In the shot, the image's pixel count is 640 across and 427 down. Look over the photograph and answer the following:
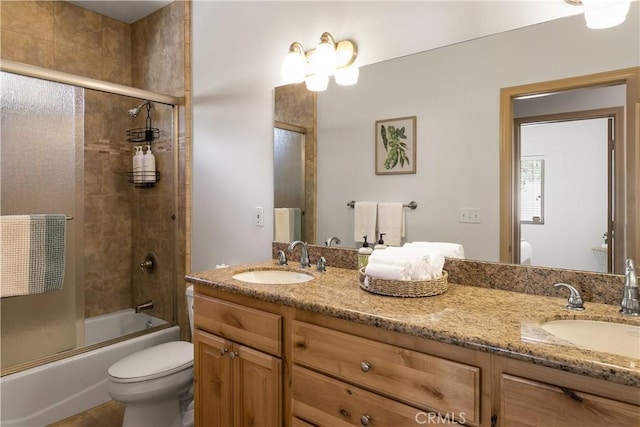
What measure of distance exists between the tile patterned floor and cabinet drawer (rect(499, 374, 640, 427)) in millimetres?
2053

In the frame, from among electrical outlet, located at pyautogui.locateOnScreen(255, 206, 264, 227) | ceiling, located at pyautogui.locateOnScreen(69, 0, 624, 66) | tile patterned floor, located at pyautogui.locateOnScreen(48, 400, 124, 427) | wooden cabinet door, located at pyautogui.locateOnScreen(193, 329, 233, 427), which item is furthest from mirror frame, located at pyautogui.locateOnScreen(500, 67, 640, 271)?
tile patterned floor, located at pyautogui.locateOnScreen(48, 400, 124, 427)

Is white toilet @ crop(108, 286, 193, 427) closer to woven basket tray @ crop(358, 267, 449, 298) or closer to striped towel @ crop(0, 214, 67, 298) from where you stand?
striped towel @ crop(0, 214, 67, 298)

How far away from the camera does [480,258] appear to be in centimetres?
141

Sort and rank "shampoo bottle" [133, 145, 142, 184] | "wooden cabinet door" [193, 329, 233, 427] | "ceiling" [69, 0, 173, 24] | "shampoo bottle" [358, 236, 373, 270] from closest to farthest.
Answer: "wooden cabinet door" [193, 329, 233, 427] → "shampoo bottle" [358, 236, 373, 270] → "ceiling" [69, 0, 173, 24] → "shampoo bottle" [133, 145, 142, 184]

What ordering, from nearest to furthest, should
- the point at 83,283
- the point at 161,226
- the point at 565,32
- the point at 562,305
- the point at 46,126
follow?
1. the point at 562,305
2. the point at 565,32
3. the point at 46,126
4. the point at 83,283
5. the point at 161,226

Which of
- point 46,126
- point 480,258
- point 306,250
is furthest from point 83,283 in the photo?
point 480,258

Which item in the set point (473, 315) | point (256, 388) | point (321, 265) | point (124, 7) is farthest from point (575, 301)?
point (124, 7)

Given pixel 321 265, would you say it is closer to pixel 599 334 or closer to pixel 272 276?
pixel 272 276

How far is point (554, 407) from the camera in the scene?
0.79 meters

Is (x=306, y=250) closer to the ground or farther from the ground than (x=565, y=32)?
closer to the ground

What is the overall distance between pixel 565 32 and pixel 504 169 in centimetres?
48

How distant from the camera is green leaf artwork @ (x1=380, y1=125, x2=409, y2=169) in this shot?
1.61 meters

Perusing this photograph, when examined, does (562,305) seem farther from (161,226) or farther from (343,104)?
(161,226)

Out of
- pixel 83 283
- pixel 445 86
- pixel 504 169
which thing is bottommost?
pixel 83 283
